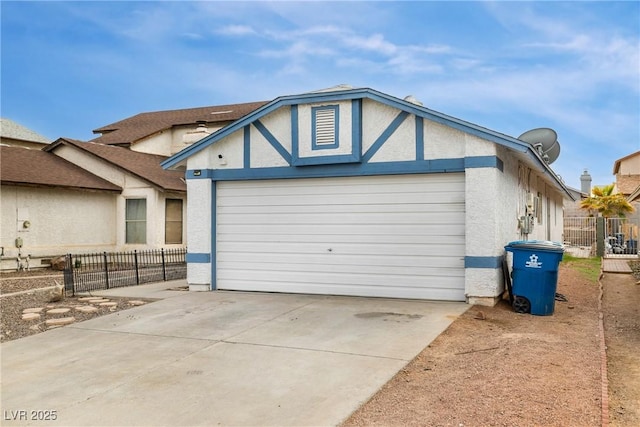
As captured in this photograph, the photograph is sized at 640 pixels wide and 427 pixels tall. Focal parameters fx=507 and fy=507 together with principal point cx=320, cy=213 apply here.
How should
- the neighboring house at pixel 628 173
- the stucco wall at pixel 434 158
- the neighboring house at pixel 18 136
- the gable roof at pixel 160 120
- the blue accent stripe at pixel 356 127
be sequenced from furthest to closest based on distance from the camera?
the neighboring house at pixel 628 173, the neighboring house at pixel 18 136, the gable roof at pixel 160 120, the blue accent stripe at pixel 356 127, the stucco wall at pixel 434 158

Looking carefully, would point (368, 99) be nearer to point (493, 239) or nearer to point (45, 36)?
point (493, 239)

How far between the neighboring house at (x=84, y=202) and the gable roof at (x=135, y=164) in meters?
0.04

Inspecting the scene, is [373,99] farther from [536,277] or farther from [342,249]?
[536,277]

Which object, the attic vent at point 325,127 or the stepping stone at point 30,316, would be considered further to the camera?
the attic vent at point 325,127

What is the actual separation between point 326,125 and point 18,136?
2974 cm

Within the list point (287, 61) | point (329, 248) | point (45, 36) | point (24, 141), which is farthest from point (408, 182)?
point (24, 141)

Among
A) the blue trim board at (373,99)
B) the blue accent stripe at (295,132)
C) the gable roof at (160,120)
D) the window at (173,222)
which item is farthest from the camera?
the gable roof at (160,120)

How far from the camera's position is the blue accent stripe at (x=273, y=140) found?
34.8 ft

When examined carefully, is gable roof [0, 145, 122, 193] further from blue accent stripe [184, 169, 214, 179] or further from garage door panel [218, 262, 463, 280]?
garage door panel [218, 262, 463, 280]

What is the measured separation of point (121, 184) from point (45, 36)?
18.5 ft

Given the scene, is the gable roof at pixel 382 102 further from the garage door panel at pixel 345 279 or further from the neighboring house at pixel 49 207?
the neighboring house at pixel 49 207

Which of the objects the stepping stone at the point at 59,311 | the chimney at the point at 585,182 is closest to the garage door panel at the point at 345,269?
the stepping stone at the point at 59,311

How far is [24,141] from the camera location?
32625 millimetres

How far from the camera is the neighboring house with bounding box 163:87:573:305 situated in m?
9.20
